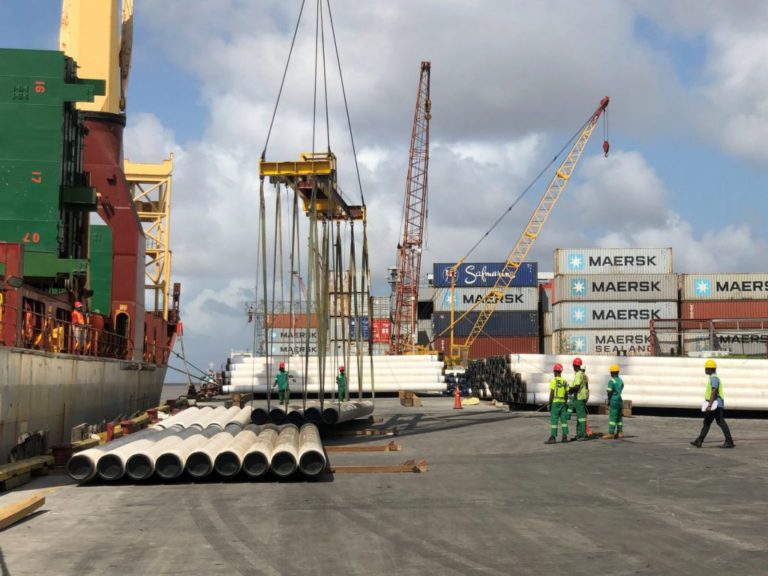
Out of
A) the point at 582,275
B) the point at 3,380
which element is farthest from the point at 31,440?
the point at 582,275

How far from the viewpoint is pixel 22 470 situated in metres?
12.6

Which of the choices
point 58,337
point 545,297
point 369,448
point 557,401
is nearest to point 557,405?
point 557,401

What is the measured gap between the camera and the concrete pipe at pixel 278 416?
1958cm

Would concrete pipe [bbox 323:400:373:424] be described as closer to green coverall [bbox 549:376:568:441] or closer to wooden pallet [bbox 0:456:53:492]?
green coverall [bbox 549:376:568:441]

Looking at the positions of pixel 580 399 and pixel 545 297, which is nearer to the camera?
pixel 580 399

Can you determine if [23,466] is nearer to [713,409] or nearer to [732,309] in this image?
[713,409]

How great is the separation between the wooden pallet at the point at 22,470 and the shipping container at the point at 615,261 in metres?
62.1

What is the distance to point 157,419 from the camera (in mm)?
22188

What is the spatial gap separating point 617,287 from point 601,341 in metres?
4.99

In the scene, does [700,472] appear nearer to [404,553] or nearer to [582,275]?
[404,553]

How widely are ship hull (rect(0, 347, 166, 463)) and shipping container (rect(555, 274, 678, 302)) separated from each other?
5059cm

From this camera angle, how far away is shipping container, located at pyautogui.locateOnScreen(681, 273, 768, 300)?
69500mm

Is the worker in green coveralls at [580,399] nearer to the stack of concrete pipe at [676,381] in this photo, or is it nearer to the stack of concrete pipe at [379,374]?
the stack of concrete pipe at [676,381]

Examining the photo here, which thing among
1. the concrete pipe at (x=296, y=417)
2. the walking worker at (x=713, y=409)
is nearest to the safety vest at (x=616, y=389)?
the walking worker at (x=713, y=409)
